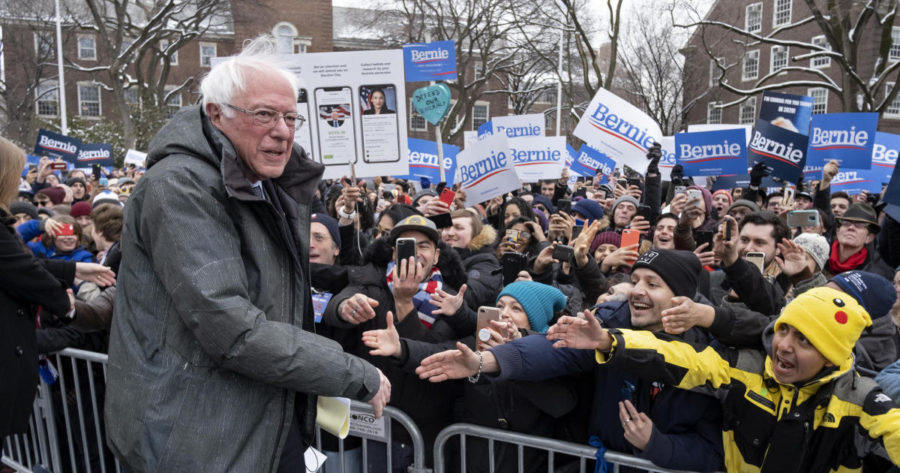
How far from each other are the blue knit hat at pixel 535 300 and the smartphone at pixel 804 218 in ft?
6.58

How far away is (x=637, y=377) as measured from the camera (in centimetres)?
268

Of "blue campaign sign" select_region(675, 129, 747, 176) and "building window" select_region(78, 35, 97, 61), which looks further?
"building window" select_region(78, 35, 97, 61)

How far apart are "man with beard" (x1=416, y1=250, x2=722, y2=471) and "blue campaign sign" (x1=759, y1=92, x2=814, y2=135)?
6.35 meters

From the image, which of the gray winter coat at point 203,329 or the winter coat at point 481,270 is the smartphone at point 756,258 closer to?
the winter coat at point 481,270

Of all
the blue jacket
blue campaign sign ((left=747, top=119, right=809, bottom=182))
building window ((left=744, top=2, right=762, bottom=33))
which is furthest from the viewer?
building window ((left=744, top=2, right=762, bottom=33))

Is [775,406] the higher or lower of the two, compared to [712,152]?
lower

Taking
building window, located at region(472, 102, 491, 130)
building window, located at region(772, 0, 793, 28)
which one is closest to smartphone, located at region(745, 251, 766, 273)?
building window, located at region(772, 0, 793, 28)

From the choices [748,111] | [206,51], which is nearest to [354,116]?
[748,111]

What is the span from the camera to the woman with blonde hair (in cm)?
289

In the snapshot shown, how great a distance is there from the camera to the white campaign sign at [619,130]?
826cm

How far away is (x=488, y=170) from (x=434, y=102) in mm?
1645

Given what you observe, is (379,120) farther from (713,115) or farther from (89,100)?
(89,100)

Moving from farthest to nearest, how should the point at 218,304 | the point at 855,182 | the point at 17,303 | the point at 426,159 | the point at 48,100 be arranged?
the point at 48,100 → the point at 426,159 → the point at 855,182 → the point at 17,303 → the point at 218,304

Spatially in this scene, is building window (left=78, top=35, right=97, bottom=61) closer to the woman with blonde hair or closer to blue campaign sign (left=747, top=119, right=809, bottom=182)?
blue campaign sign (left=747, top=119, right=809, bottom=182)
